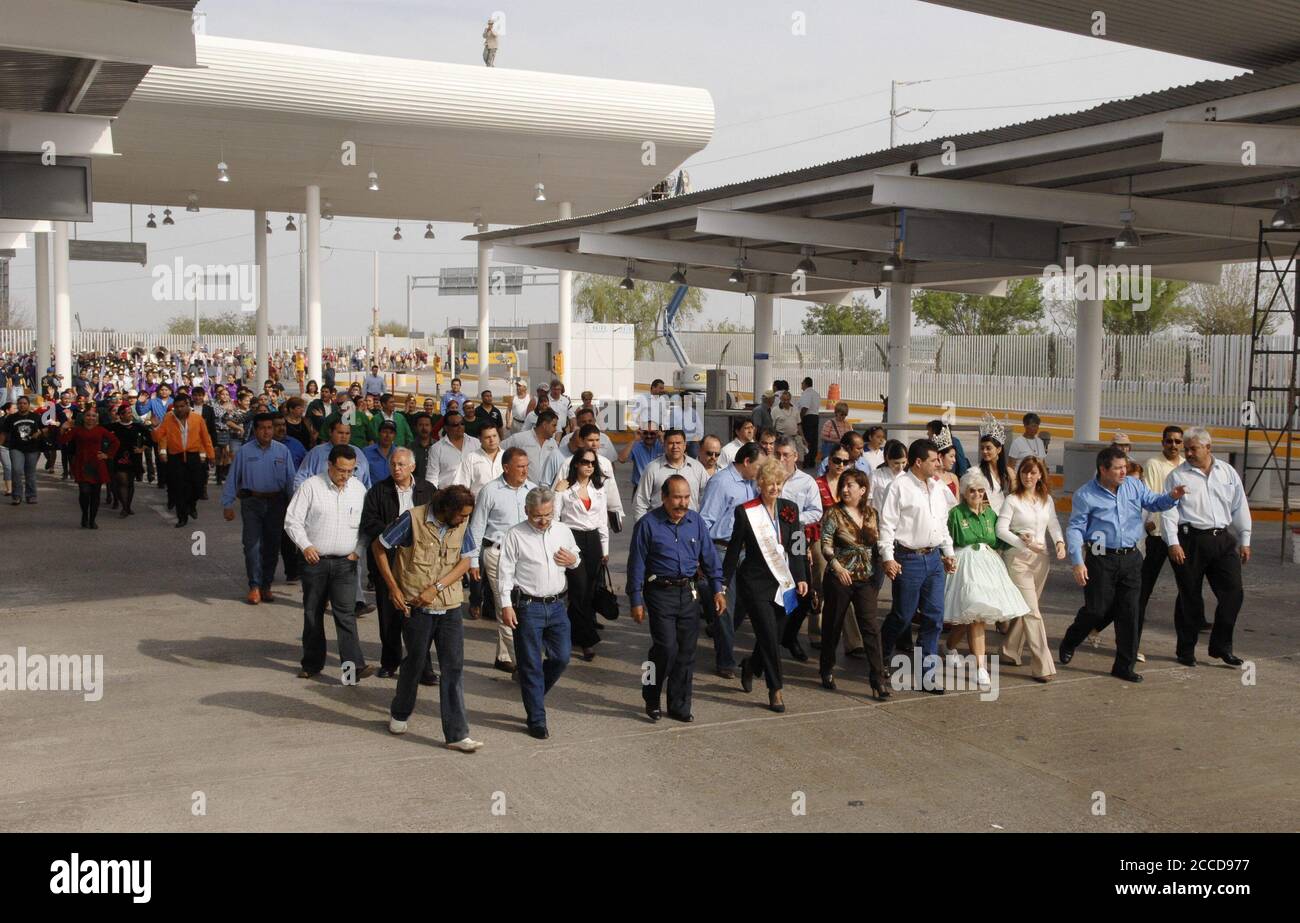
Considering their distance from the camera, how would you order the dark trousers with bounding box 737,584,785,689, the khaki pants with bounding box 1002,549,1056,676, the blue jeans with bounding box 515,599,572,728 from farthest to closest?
1. the khaki pants with bounding box 1002,549,1056,676
2. the dark trousers with bounding box 737,584,785,689
3. the blue jeans with bounding box 515,599,572,728

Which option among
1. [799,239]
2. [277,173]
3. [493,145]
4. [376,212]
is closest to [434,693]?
[799,239]

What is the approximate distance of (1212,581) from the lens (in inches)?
382

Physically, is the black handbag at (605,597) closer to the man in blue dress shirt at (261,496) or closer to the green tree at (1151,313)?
the man in blue dress shirt at (261,496)

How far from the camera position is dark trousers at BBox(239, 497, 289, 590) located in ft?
39.0

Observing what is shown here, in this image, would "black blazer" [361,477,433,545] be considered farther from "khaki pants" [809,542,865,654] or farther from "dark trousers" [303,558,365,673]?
"khaki pants" [809,542,865,654]

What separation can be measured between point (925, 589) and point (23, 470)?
1562 cm

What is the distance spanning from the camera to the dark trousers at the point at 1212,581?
9633mm

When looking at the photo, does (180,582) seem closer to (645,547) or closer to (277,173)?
(645,547)

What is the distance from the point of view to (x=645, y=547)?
815 centimetres

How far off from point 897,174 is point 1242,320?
38.7 metres

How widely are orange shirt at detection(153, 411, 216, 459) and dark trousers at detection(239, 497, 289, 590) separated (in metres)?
5.30

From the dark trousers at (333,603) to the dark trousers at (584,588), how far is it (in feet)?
5.56

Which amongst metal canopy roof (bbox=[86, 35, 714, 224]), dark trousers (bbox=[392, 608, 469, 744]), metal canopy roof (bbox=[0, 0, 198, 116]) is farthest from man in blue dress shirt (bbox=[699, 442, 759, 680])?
metal canopy roof (bbox=[86, 35, 714, 224])

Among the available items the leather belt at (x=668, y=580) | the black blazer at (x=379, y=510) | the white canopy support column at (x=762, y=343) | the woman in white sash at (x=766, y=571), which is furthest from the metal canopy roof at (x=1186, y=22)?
the white canopy support column at (x=762, y=343)
